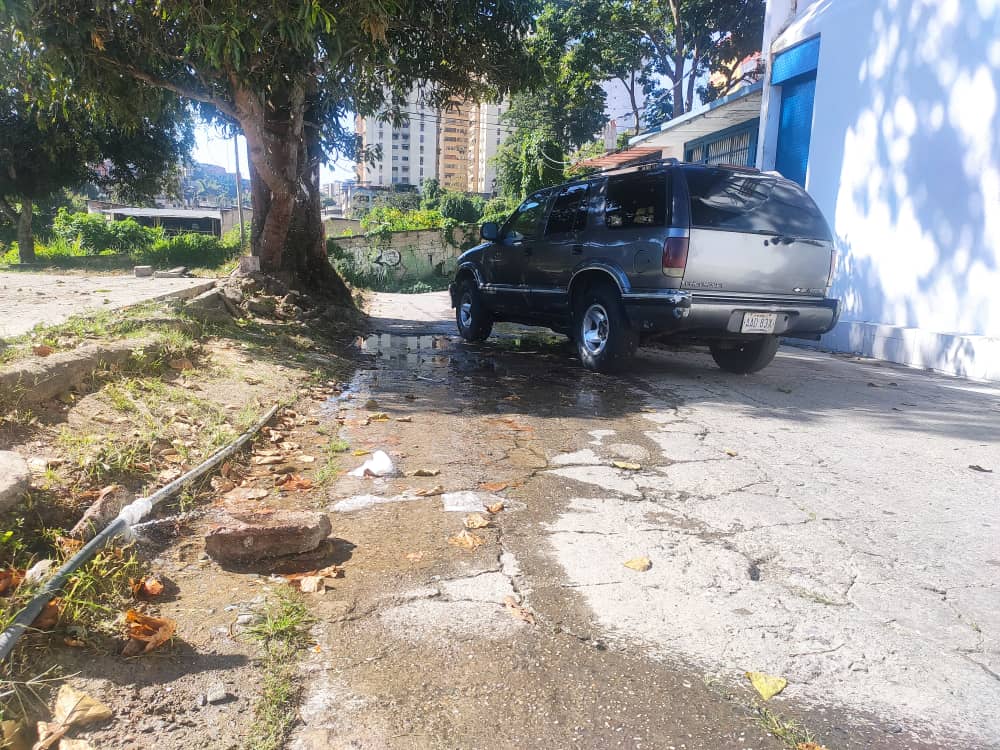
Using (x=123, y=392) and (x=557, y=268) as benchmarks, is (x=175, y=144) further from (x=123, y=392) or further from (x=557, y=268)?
(x=123, y=392)

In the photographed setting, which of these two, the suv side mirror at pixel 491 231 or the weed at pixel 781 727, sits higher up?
the suv side mirror at pixel 491 231

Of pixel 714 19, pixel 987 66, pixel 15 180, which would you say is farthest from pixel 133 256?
pixel 987 66

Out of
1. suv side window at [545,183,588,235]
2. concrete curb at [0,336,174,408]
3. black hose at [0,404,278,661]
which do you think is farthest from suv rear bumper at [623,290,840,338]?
concrete curb at [0,336,174,408]

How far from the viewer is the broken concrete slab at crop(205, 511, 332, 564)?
2.88m

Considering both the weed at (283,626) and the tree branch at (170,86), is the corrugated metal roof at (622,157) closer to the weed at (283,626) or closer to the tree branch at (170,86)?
the tree branch at (170,86)

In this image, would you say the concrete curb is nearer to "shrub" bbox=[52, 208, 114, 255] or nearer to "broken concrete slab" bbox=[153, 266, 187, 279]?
"broken concrete slab" bbox=[153, 266, 187, 279]

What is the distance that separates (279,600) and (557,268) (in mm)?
5598

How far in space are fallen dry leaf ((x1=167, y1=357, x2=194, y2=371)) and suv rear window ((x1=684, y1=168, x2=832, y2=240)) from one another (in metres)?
4.17

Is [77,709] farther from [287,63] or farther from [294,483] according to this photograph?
[287,63]

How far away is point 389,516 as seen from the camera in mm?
3445

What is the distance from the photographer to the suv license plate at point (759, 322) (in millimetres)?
6395

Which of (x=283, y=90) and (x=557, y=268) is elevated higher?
(x=283, y=90)

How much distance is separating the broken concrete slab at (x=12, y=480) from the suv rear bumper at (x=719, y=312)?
4755mm

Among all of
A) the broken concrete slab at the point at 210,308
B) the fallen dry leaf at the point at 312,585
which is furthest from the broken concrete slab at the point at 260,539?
the broken concrete slab at the point at 210,308
